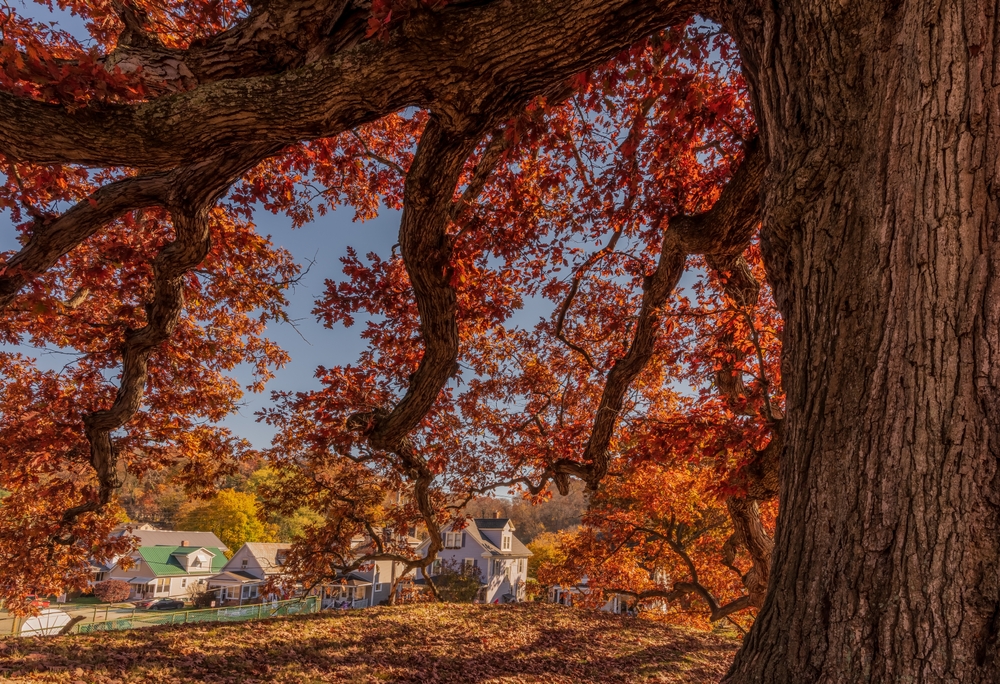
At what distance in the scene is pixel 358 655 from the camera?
570cm

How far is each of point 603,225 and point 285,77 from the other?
443 cm

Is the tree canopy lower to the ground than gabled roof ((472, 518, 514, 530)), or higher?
higher

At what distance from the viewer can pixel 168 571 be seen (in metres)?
36.6

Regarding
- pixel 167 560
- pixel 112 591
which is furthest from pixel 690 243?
pixel 167 560

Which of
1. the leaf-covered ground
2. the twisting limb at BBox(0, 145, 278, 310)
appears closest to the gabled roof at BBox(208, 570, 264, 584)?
the leaf-covered ground

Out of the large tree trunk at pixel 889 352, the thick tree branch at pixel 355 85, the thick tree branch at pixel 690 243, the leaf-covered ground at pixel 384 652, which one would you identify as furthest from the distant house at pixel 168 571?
the large tree trunk at pixel 889 352

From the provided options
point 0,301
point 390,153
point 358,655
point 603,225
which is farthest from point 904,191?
point 390,153

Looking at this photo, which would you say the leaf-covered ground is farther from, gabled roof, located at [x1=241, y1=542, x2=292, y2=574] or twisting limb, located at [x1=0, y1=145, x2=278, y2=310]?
gabled roof, located at [x1=241, y1=542, x2=292, y2=574]

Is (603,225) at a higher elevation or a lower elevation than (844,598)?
higher

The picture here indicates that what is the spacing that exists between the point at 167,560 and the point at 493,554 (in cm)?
2351

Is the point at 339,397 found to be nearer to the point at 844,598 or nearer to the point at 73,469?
the point at 73,469

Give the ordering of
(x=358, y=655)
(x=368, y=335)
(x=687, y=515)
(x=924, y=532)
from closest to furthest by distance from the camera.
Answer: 1. (x=924, y=532)
2. (x=358, y=655)
3. (x=368, y=335)
4. (x=687, y=515)

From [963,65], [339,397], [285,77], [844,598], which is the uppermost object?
[285,77]

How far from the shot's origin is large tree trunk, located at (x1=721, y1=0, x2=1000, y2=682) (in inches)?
61.5
